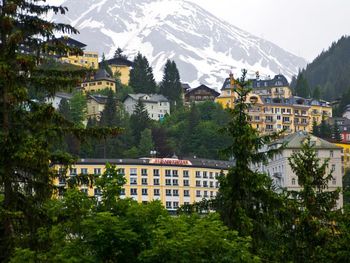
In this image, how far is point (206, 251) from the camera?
2073 centimetres

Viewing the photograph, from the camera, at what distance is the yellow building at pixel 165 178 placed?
141000mm

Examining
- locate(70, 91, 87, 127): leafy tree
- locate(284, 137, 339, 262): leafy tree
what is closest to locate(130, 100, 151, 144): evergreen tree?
locate(70, 91, 87, 127): leafy tree

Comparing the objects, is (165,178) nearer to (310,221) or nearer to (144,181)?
(144,181)

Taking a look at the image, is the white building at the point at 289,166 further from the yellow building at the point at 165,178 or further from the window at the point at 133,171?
the window at the point at 133,171

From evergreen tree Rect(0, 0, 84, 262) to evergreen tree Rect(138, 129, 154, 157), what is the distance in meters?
142

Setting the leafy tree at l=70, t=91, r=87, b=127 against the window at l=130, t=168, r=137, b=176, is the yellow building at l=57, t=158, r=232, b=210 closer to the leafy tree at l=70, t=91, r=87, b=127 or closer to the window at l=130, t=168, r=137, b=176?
the window at l=130, t=168, r=137, b=176

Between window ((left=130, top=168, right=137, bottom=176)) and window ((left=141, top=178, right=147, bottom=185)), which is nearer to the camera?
window ((left=130, top=168, right=137, bottom=176))

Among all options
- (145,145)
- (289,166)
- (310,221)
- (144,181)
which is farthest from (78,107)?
(310,221)

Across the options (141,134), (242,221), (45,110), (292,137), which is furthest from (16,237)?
(141,134)

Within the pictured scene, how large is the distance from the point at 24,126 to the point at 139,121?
529ft

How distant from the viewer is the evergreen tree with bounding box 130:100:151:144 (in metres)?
181

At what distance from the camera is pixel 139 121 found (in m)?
185

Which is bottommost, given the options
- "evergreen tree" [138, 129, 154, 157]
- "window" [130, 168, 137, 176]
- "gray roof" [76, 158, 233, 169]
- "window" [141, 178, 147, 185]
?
"window" [141, 178, 147, 185]

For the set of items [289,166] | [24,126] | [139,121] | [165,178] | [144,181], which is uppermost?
[139,121]
